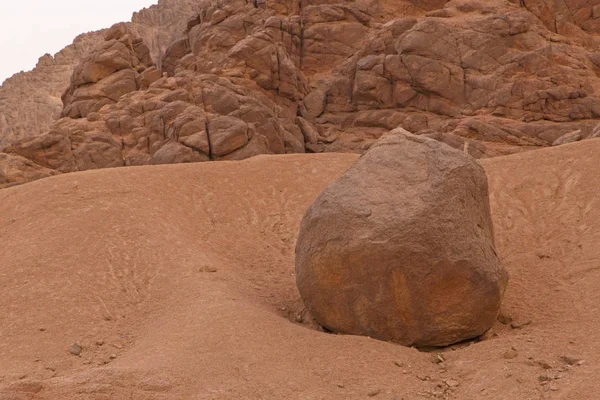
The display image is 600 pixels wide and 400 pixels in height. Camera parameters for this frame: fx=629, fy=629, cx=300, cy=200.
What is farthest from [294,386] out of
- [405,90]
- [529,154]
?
[405,90]

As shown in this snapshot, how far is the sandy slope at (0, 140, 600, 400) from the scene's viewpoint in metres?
7.38

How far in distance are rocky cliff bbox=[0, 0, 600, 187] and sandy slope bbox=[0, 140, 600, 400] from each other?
12.0 m

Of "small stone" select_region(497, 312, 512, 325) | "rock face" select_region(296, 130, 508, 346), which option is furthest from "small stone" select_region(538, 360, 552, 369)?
"small stone" select_region(497, 312, 512, 325)

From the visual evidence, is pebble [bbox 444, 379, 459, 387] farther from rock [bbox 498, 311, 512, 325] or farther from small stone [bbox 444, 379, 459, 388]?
rock [bbox 498, 311, 512, 325]

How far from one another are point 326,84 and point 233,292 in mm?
30662

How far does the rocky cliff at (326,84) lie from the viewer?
28.2 metres

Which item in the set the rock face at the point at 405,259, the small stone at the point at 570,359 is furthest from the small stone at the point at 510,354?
the rock face at the point at 405,259

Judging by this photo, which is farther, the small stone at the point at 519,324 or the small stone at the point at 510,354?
the small stone at the point at 519,324

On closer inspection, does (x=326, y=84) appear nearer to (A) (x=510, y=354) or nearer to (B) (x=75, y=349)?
(B) (x=75, y=349)

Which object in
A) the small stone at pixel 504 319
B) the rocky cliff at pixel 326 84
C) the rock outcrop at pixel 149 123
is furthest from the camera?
the rocky cliff at pixel 326 84

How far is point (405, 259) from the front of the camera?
28.4 ft

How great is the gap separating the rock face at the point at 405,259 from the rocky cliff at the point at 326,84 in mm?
18135

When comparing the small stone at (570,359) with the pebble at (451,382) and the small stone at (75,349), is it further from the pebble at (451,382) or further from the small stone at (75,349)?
the small stone at (75,349)

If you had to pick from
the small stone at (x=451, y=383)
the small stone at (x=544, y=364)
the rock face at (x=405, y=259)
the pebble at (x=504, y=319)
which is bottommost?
the pebble at (x=504, y=319)
